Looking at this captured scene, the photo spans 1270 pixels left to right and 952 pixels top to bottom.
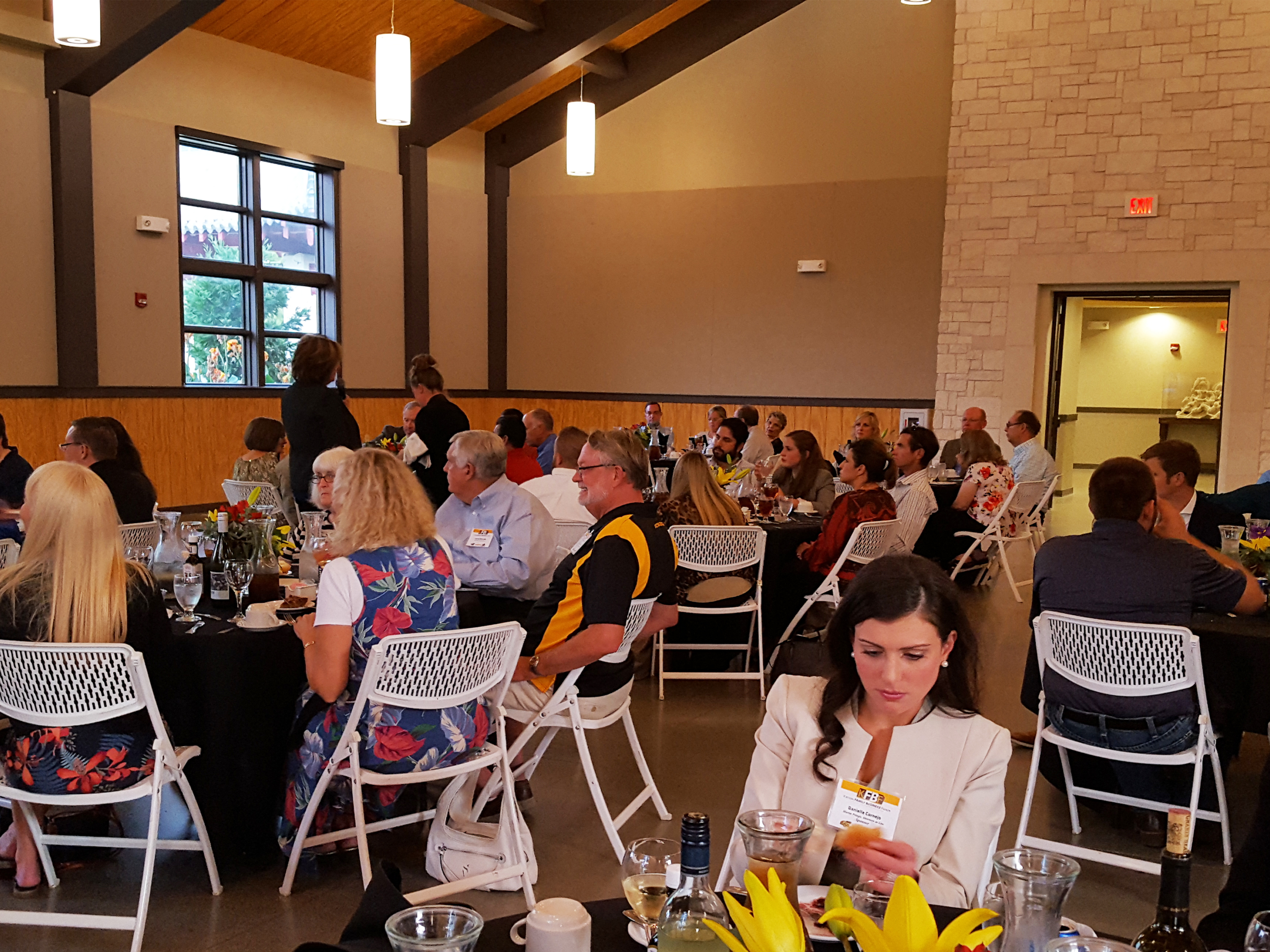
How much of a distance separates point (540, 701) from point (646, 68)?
1132 centimetres

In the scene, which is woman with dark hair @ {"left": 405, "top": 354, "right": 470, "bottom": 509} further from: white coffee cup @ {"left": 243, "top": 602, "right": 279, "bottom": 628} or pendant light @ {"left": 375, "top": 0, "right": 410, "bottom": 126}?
white coffee cup @ {"left": 243, "top": 602, "right": 279, "bottom": 628}

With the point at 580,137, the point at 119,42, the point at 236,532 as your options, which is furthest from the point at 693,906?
the point at 119,42

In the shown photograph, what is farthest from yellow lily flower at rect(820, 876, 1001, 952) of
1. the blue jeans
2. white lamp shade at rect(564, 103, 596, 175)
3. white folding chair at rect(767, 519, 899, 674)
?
white lamp shade at rect(564, 103, 596, 175)

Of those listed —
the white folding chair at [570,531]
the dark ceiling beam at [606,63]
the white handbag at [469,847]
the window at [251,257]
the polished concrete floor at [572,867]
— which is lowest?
the polished concrete floor at [572,867]

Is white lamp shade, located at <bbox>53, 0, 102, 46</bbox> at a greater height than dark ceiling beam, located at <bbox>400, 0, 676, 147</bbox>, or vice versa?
dark ceiling beam, located at <bbox>400, 0, 676, 147</bbox>

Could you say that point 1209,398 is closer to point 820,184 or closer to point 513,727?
point 820,184

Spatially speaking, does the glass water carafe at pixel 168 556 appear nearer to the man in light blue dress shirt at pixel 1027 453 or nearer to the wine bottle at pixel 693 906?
the wine bottle at pixel 693 906

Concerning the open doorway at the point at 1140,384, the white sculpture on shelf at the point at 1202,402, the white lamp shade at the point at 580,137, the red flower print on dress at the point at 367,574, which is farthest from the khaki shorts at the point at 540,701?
the white sculpture on shelf at the point at 1202,402

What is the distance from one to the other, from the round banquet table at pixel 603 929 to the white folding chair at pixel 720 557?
368 cm

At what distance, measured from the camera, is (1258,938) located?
125 centimetres

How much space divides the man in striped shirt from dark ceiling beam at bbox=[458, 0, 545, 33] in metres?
5.93

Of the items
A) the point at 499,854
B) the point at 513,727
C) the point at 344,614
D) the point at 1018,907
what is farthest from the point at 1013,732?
the point at 1018,907

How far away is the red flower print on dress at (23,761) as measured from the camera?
9.79 ft

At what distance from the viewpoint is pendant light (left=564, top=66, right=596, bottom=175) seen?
9773 mm
